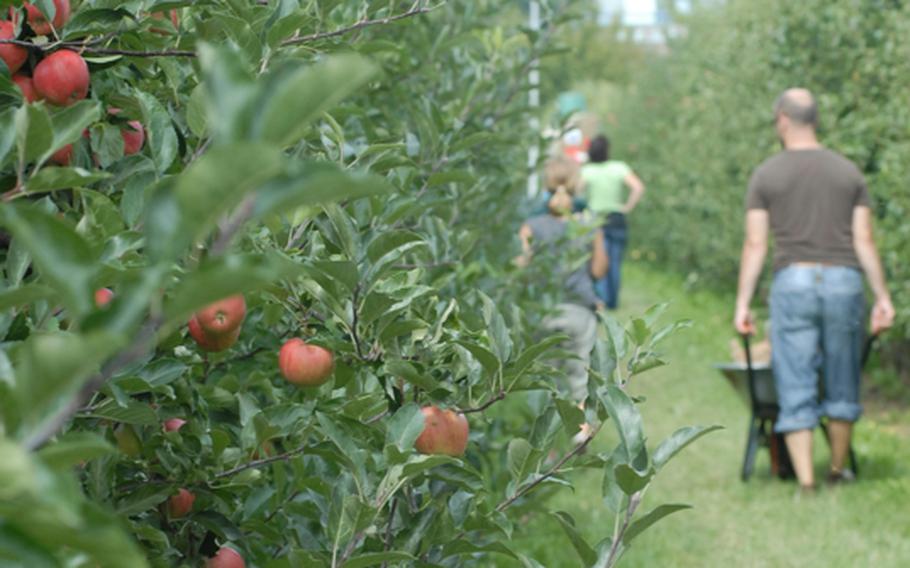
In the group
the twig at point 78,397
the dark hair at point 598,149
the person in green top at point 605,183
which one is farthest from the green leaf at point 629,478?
the dark hair at point 598,149

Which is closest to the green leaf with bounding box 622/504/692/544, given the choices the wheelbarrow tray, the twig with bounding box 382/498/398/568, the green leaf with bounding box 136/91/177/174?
the twig with bounding box 382/498/398/568

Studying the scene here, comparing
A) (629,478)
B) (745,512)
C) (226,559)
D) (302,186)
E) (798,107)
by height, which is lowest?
(745,512)

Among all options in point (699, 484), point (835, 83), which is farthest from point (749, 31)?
point (699, 484)

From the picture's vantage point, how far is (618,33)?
4531 centimetres

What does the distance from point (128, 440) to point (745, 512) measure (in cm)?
506

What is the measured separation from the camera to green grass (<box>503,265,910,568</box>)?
573 cm

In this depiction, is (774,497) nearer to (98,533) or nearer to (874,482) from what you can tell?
(874,482)

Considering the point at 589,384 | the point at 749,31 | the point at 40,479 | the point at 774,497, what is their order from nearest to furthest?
the point at 40,479 < the point at 589,384 < the point at 774,497 < the point at 749,31

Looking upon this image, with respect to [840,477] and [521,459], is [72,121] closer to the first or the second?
[521,459]

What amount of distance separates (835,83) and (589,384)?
947cm

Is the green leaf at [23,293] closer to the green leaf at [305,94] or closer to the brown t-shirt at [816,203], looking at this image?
the green leaf at [305,94]

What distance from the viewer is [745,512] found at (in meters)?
6.55

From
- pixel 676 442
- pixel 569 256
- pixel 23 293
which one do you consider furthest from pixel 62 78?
pixel 569 256

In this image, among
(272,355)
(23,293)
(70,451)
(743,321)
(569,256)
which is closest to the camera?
(70,451)
